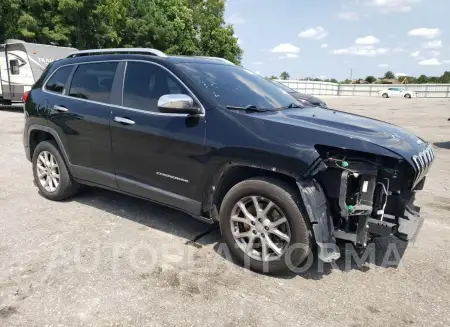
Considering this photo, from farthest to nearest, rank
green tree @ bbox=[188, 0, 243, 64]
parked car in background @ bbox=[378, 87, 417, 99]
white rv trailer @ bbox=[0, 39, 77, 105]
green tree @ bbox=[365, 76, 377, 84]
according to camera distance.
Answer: green tree @ bbox=[365, 76, 377, 84] < parked car in background @ bbox=[378, 87, 417, 99] < green tree @ bbox=[188, 0, 243, 64] < white rv trailer @ bbox=[0, 39, 77, 105]

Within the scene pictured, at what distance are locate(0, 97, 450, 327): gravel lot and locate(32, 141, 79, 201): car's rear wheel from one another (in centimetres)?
37

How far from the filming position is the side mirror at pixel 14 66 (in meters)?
17.1

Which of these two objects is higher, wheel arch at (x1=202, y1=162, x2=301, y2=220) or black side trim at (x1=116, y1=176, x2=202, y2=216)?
wheel arch at (x1=202, y1=162, x2=301, y2=220)

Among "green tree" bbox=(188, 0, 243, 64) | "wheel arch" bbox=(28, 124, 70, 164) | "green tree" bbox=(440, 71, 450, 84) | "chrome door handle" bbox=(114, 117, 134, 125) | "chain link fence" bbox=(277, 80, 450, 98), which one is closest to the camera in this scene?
"chrome door handle" bbox=(114, 117, 134, 125)

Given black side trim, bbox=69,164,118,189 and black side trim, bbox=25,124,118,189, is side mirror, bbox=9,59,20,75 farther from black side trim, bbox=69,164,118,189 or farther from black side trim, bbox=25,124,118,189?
black side trim, bbox=69,164,118,189

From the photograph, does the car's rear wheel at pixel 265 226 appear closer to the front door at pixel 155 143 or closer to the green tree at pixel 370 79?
the front door at pixel 155 143

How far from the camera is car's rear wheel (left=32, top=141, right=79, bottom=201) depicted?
16.3ft

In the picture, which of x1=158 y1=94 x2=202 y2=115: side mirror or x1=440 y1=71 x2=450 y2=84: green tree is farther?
x1=440 y1=71 x2=450 y2=84: green tree

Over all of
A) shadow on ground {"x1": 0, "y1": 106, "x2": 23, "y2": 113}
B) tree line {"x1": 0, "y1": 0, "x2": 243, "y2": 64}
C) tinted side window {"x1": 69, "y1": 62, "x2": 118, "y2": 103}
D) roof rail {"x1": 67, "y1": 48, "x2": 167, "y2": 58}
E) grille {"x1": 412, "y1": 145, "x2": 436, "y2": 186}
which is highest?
tree line {"x1": 0, "y1": 0, "x2": 243, "y2": 64}

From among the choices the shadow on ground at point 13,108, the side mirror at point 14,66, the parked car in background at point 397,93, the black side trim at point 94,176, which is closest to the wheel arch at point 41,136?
the black side trim at point 94,176

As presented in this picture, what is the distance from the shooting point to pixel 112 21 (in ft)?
90.4

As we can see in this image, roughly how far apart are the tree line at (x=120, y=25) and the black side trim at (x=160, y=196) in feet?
75.6

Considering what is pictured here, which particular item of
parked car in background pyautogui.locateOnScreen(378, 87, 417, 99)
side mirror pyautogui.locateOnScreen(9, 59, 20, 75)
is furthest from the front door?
parked car in background pyautogui.locateOnScreen(378, 87, 417, 99)

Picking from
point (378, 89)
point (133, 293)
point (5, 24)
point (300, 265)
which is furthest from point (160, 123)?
point (378, 89)
